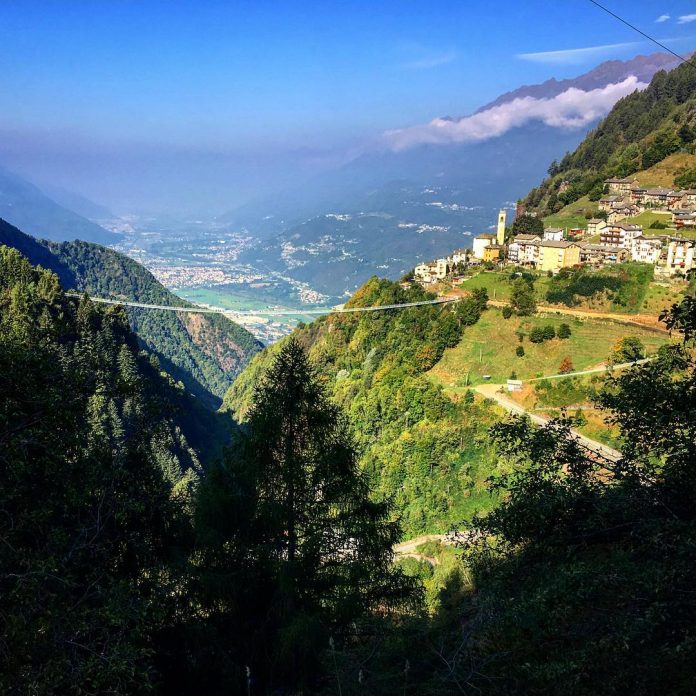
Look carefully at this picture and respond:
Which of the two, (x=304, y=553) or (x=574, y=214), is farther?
(x=574, y=214)

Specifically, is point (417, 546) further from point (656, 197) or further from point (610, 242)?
point (656, 197)

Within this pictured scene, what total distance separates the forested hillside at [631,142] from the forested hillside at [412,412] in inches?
986

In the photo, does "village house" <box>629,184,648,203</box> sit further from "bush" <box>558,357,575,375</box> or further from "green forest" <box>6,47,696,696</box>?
"green forest" <box>6,47,696,696</box>

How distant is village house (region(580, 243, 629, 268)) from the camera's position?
1294 inches

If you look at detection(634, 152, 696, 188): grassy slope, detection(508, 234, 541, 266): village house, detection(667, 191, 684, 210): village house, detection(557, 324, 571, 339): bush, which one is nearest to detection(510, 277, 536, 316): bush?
detection(557, 324, 571, 339): bush

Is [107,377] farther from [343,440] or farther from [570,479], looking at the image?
[570,479]

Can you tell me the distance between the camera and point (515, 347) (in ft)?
87.8

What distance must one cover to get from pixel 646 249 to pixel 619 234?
5140 millimetres

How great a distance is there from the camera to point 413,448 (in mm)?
23219

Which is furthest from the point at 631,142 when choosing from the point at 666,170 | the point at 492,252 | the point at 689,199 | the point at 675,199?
the point at 492,252

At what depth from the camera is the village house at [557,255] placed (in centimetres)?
3462

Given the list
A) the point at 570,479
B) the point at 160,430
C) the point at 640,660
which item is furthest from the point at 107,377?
the point at 640,660

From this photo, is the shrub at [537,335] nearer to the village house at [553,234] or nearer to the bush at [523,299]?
the bush at [523,299]

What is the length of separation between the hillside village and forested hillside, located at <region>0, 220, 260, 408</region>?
5000cm
